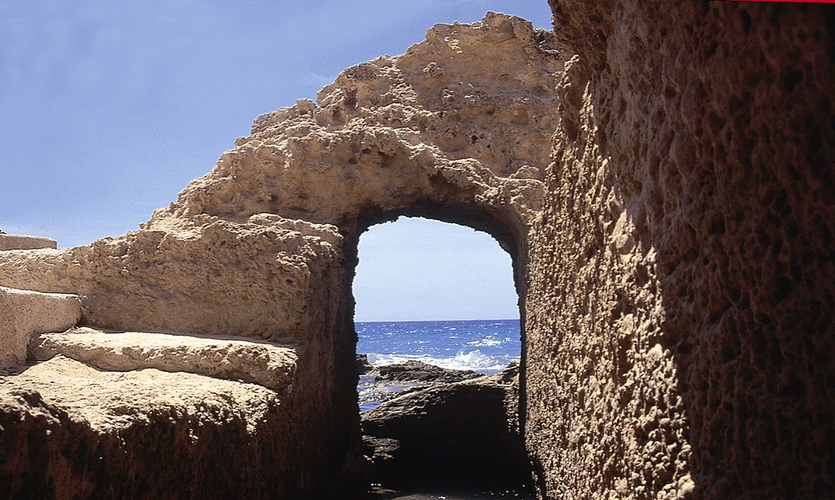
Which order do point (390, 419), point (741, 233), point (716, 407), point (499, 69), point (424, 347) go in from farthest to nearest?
point (424, 347)
point (390, 419)
point (499, 69)
point (716, 407)
point (741, 233)

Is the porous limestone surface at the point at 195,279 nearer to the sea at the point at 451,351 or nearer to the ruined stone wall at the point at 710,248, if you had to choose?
the ruined stone wall at the point at 710,248

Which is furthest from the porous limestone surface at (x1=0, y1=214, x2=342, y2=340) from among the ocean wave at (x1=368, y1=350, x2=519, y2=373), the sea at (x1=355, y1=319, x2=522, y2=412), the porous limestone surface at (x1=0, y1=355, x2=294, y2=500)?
the ocean wave at (x1=368, y1=350, x2=519, y2=373)

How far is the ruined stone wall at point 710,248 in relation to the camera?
1332mm

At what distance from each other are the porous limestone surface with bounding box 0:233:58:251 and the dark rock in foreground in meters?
4.90

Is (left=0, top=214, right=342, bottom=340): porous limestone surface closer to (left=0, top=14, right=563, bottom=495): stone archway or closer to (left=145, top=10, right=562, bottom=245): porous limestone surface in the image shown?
(left=0, top=14, right=563, bottom=495): stone archway

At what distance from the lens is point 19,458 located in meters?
2.02

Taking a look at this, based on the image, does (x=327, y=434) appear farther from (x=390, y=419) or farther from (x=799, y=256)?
(x=799, y=256)

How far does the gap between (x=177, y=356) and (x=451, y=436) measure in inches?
233

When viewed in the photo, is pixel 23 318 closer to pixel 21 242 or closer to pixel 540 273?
pixel 21 242

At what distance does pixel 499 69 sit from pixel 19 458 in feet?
23.5

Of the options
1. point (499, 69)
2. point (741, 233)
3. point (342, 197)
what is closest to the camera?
point (741, 233)

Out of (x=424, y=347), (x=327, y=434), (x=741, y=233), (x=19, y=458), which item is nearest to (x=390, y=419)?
(x=327, y=434)

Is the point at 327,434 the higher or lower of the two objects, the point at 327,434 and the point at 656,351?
the lower

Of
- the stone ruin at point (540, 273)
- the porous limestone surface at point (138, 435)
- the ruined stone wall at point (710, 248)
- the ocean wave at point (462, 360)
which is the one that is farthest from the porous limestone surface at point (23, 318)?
the ocean wave at point (462, 360)
